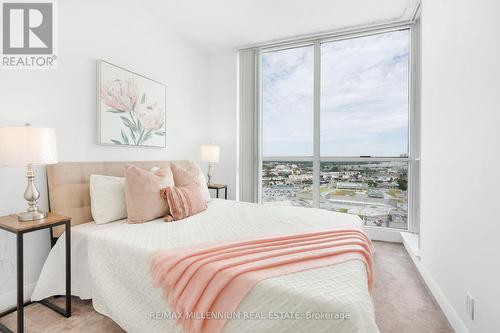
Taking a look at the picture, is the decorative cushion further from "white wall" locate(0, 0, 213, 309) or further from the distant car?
the distant car

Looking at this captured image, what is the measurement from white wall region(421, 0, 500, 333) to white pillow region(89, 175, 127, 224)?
8.19 feet

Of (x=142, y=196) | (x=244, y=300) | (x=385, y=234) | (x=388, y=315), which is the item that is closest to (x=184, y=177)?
(x=142, y=196)

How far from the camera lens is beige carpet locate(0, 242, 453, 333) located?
1.67 m

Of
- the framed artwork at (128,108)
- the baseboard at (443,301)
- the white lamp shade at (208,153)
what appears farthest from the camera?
the white lamp shade at (208,153)

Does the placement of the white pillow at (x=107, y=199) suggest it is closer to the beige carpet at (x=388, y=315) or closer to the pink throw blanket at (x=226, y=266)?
Result: the beige carpet at (x=388, y=315)

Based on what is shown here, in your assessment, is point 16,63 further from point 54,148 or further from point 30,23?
point 54,148

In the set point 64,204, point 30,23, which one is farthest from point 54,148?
point 30,23

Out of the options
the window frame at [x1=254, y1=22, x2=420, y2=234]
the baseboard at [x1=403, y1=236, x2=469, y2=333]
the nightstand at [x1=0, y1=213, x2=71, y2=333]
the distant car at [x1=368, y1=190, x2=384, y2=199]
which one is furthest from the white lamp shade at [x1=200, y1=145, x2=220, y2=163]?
the baseboard at [x1=403, y1=236, x2=469, y2=333]

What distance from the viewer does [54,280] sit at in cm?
189

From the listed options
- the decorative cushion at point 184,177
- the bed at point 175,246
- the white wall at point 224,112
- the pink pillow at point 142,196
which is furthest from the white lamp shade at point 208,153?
the pink pillow at point 142,196

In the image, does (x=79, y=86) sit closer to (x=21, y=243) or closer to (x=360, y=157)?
(x=21, y=243)

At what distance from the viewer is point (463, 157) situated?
5.22 feet

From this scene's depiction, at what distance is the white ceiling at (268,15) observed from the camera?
287cm

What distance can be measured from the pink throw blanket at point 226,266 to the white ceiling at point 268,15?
267cm
